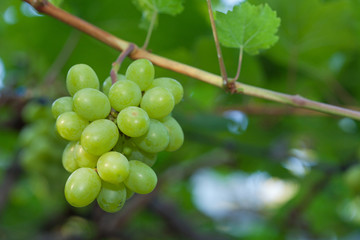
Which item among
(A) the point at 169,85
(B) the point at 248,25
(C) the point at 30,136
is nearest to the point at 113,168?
(A) the point at 169,85

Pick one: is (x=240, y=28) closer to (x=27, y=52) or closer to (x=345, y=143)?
(x=345, y=143)

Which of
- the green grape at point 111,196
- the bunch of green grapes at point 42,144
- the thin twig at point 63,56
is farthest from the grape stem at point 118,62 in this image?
the bunch of green grapes at point 42,144

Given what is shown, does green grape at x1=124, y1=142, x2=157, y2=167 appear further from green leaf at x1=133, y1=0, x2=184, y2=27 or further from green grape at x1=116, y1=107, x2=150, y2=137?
green leaf at x1=133, y1=0, x2=184, y2=27

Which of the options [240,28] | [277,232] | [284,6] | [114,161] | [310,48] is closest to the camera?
[114,161]

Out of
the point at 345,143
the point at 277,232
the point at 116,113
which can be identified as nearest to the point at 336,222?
the point at 277,232

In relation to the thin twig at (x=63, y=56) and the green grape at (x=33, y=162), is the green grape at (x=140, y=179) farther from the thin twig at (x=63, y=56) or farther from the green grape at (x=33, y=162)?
the green grape at (x=33, y=162)

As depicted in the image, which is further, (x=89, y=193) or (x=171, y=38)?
(x=171, y=38)

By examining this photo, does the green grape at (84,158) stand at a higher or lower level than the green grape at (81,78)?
lower
